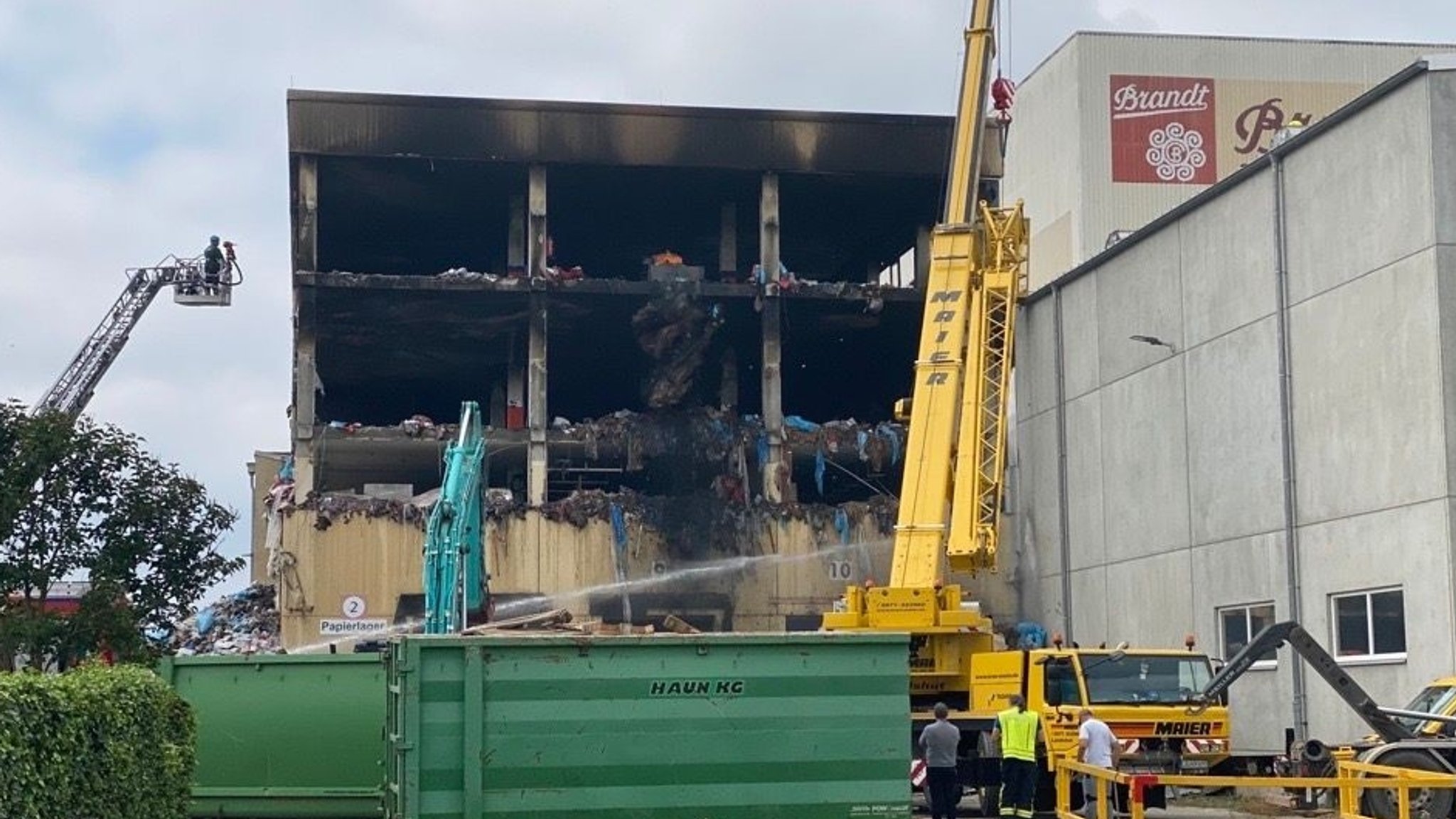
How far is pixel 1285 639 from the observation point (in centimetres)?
2117

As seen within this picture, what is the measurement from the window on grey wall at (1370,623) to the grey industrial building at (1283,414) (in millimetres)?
38

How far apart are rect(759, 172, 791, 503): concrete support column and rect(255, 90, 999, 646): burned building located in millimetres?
57

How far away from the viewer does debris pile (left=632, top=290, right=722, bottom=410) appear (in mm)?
44406

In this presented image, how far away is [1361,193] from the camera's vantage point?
26.9 meters

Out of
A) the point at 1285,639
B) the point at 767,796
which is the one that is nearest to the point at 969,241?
the point at 1285,639

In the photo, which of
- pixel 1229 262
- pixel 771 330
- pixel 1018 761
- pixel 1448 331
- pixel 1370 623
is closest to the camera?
pixel 1018 761

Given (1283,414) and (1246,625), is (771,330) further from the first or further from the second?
(1283,414)

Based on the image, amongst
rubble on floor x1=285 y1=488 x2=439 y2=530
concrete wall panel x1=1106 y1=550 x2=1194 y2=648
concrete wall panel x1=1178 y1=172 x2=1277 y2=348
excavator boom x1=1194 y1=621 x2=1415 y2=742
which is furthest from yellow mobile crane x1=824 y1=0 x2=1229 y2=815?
rubble on floor x1=285 y1=488 x2=439 y2=530

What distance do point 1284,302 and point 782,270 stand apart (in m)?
18.1

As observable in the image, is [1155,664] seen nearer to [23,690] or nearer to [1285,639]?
[1285,639]

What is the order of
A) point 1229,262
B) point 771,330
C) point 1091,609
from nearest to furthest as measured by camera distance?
point 1229,262, point 1091,609, point 771,330

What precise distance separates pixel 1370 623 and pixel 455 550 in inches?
528

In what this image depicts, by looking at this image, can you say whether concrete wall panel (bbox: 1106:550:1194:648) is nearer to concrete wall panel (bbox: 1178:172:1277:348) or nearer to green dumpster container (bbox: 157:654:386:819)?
concrete wall panel (bbox: 1178:172:1277:348)

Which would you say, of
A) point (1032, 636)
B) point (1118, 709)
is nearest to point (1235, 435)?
point (1032, 636)
